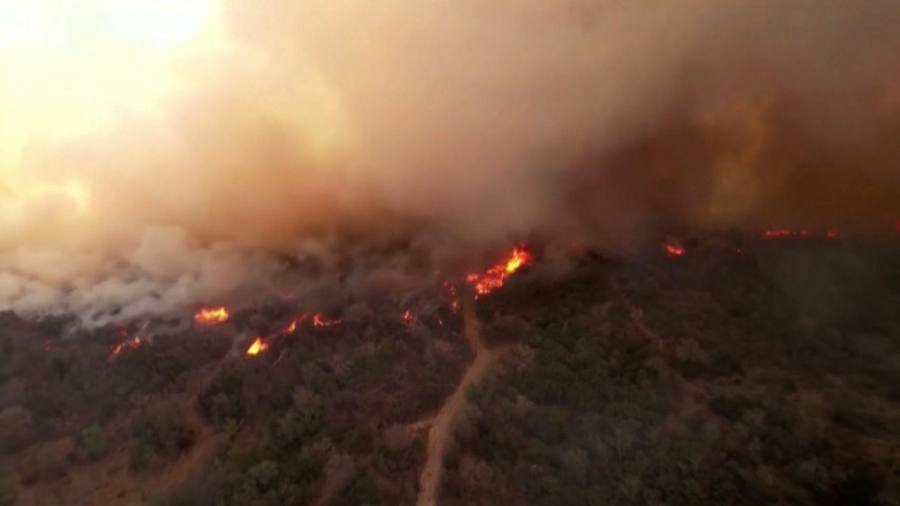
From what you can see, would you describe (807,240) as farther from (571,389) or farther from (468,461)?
(468,461)

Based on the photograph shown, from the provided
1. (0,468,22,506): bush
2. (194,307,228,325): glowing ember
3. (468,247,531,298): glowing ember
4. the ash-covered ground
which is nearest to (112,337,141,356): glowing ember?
the ash-covered ground

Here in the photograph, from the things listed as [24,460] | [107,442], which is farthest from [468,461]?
[24,460]

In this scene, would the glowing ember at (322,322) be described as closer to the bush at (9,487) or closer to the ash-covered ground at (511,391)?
the ash-covered ground at (511,391)

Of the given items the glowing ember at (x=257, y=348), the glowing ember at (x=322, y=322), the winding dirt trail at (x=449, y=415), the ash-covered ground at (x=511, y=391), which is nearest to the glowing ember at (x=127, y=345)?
the ash-covered ground at (x=511, y=391)

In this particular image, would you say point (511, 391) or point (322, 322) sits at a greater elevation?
point (322, 322)

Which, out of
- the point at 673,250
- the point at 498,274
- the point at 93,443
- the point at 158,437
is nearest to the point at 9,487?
the point at 93,443

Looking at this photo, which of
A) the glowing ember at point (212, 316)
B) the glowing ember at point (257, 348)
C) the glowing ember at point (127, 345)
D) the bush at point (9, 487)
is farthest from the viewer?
the glowing ember at point (212, 316)

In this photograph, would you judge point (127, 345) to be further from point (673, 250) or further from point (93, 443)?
point (673, 250)

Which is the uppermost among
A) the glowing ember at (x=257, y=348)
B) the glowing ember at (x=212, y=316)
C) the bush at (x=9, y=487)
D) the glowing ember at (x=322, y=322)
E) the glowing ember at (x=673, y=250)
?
the glowing ember at (x=212, y=316)
